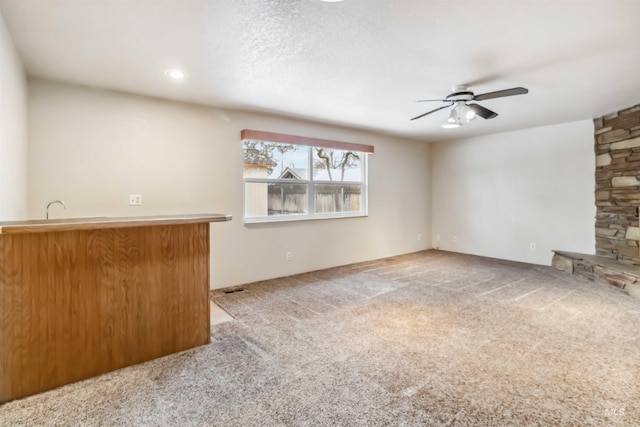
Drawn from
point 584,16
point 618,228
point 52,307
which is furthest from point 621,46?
point 52,307

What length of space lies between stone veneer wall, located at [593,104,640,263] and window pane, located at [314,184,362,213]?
3.56 m

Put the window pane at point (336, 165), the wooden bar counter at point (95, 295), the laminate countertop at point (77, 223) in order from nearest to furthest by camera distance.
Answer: the laminate countertop at point (77, 223) < the wooden bar counter at point (95, 295) < the window pane at point (336, 165)

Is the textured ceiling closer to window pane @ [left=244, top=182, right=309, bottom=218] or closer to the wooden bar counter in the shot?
window pane @ [left=244, top=182, right=309, bottom=218]

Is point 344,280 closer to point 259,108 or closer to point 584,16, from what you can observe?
point 259,108

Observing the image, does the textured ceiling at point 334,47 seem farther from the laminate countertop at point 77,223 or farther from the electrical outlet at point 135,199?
the laminate countertop at point 77,223

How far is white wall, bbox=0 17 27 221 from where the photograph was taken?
6.63ft

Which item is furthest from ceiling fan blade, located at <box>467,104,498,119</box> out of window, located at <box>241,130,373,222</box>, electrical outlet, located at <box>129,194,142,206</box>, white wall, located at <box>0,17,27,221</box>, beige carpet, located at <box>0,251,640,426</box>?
white wall, located at <box>0,17,27,221</box>

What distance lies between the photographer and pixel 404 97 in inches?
141

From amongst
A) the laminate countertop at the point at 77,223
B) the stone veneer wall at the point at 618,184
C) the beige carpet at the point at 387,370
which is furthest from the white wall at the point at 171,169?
the stone veneer wall at the point at 618,184

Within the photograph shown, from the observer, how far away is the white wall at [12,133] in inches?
79.6

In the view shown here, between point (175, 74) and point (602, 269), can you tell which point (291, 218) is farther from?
point (602, 269)

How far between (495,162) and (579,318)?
3491mm

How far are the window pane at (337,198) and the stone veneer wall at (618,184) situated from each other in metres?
3.56

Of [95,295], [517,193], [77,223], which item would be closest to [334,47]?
[77,223]
